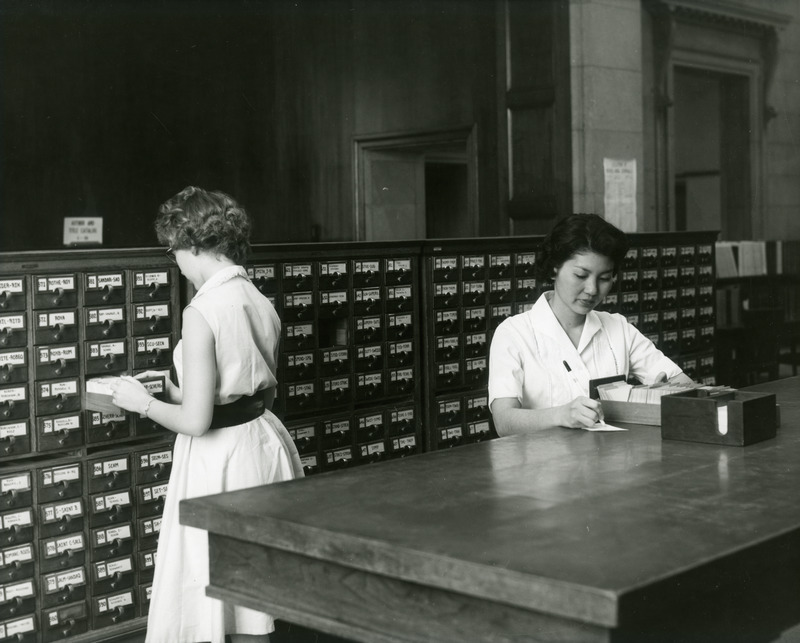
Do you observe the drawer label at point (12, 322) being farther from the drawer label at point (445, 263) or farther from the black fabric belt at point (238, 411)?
the drawer label at point (445, 263)

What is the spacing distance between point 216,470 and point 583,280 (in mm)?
1223

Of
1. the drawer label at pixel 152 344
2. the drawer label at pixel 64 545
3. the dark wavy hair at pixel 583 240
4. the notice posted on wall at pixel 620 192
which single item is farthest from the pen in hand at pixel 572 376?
the notice posted on wall at pixel 620 192

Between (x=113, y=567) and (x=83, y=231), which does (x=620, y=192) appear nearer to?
(x=83, y=231)

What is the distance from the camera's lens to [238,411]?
288cm

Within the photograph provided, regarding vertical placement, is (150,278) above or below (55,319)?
above

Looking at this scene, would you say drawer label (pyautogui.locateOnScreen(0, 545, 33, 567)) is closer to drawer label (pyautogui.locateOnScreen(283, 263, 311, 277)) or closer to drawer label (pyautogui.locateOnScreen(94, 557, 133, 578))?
drawer label (pyautogui.locateOnScreen(94, 557, 133, 578))

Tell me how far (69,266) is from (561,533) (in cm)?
216

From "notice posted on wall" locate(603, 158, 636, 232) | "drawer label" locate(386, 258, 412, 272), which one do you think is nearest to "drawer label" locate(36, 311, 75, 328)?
"drawer label" locate(386, 258, 412, 272)

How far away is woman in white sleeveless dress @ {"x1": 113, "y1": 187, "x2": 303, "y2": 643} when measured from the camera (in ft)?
9.03

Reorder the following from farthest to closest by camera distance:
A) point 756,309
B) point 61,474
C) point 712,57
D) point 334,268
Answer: point 712,57
point 756,309
point 334,268
point 61,474

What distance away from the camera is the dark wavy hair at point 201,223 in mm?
2814

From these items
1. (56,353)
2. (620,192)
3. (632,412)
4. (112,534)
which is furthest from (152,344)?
(620,192)

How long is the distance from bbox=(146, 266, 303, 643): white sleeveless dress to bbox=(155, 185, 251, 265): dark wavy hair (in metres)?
0.08

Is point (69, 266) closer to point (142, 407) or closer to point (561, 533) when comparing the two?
point (142, 407)
